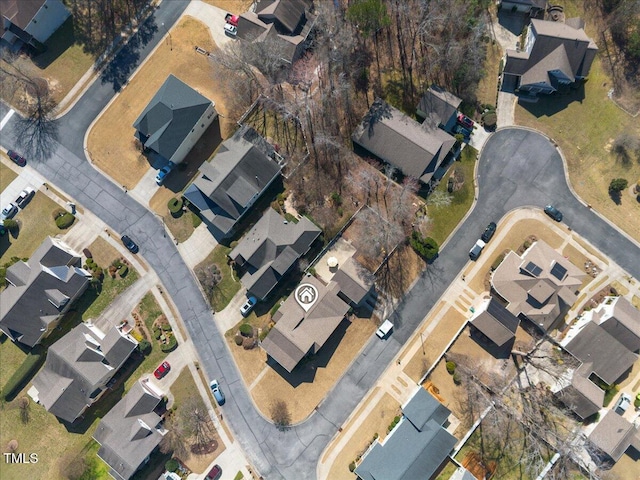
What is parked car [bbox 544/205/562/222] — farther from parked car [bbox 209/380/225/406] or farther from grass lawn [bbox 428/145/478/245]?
parked car [bbox 209/380/225/406]

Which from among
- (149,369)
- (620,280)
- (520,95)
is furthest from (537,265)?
(149,369)

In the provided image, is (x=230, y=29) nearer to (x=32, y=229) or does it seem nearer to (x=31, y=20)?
(x=31, y=20)

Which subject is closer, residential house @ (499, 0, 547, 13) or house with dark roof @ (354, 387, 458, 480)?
house with dark roof @ (354, 387, 458, 480)

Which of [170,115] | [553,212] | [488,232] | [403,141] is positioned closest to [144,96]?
[170,115]

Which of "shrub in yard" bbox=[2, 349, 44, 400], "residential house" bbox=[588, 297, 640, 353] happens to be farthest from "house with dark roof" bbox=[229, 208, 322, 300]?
"residential house" bbox=[588, 297, 640, 353]

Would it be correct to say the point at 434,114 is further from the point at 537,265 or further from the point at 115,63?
the point at 115,63

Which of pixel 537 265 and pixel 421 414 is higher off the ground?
pixel 537 265

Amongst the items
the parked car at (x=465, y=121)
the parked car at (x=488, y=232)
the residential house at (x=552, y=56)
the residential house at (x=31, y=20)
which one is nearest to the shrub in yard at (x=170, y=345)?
the parked car at (x=488, y=232)
